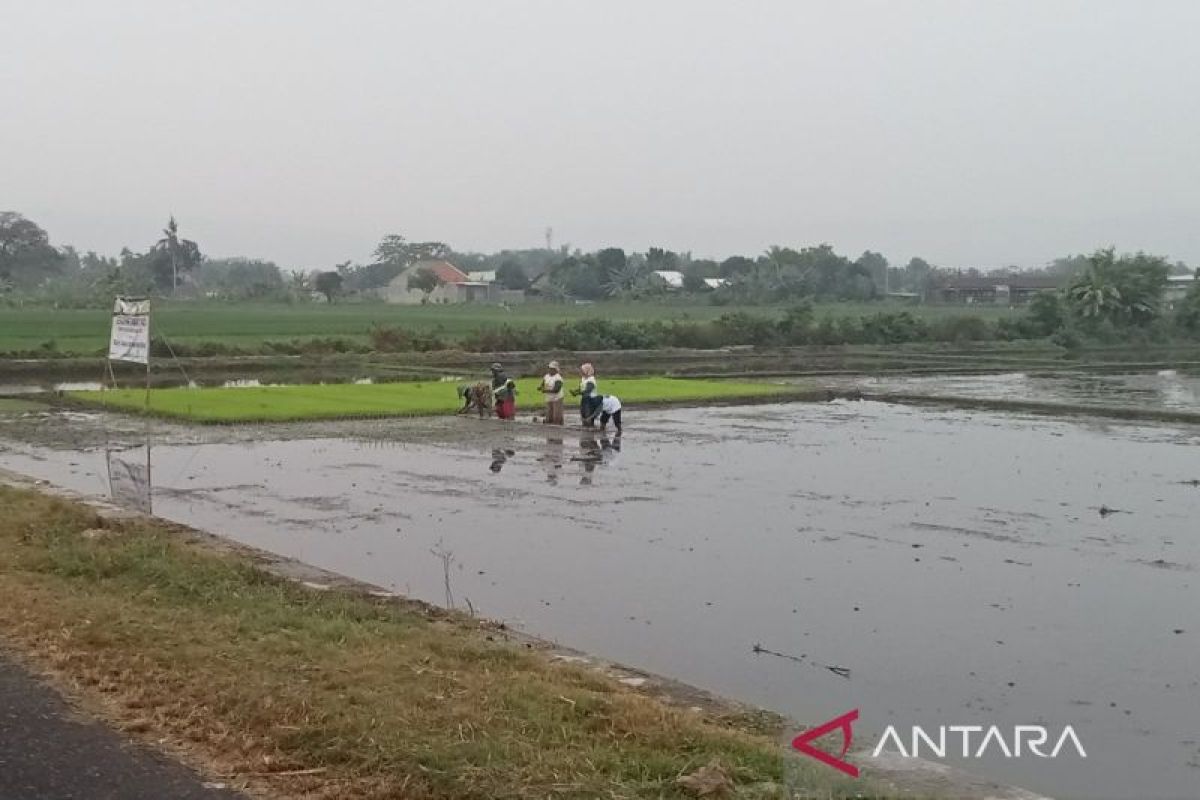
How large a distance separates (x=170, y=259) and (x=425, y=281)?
21.2 meters

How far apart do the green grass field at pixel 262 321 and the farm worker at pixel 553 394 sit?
21908 mm

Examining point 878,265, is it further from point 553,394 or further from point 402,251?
point 553,394

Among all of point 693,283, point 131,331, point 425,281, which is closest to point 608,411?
point 131,331

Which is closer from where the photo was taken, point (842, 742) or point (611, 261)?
point (842, 742)

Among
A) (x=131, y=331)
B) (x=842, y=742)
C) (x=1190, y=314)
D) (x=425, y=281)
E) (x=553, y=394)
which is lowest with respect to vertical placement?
(x=842, y=742)

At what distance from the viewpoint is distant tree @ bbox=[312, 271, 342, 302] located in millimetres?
98125

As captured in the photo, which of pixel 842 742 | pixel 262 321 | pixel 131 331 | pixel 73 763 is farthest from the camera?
pixel 262 321

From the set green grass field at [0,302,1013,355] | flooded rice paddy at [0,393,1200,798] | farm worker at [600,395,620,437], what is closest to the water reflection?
flooded rice paddy at [0,393,1200,798]

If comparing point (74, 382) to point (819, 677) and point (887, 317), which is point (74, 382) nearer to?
point (819, 677)

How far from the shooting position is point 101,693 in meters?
5.66

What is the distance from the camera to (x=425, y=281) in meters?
105

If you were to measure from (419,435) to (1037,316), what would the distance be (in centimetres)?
4863

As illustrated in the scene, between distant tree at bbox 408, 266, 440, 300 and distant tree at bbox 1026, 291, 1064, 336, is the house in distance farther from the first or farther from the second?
distant tree at bbox 1026, 291, 1064, 336

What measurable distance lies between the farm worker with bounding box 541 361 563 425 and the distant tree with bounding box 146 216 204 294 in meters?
89.0
